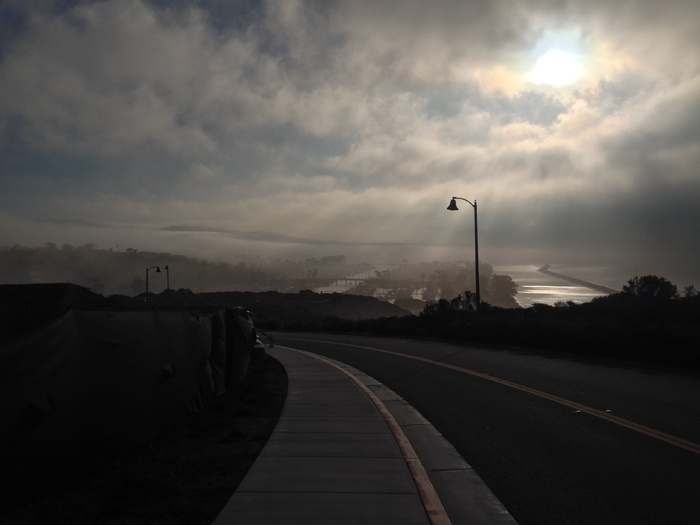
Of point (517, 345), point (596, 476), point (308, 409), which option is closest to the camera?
point (596, 476)

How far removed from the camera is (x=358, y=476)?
643 centimetres

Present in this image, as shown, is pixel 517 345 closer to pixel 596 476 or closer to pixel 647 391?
pixel 647 391

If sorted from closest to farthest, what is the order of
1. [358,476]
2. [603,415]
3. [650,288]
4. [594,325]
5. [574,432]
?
[358,476], [574,432], [603,415], [594,325], [650,288]

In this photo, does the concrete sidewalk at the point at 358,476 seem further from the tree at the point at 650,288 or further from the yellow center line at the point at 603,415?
the tree at the point at 650,288

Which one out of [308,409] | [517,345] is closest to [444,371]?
[308,409]

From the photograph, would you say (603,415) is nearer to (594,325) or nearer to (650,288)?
(594,325)

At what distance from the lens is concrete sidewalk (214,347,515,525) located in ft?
17.5

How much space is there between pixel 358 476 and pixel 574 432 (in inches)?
160


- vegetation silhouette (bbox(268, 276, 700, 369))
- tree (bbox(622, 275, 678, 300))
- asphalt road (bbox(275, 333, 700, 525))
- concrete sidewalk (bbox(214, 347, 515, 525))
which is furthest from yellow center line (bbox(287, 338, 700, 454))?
tree (bbox(622, 275, 678, 300))

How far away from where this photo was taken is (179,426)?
931 cm

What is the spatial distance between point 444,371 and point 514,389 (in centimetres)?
402

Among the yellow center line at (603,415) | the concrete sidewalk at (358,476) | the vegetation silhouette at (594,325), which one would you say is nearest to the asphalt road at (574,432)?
the yellow center line at (603,415)

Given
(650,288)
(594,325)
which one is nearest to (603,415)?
(594,325)

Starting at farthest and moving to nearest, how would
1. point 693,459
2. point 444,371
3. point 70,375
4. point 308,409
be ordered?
point 444,371, point 308,409, point 693,459, point 70,375
